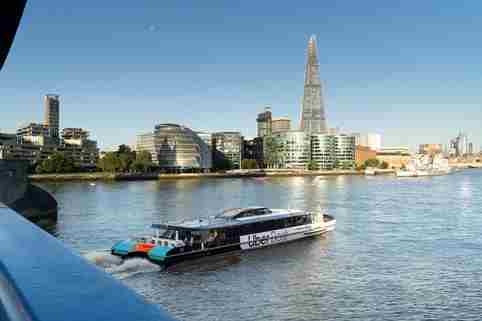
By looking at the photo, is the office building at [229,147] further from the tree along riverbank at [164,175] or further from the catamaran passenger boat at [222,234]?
the catamaran passenger boat at [222,234]

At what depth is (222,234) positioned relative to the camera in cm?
1375

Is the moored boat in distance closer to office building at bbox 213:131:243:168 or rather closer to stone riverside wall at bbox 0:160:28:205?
office building at bbox 213:131:243:168

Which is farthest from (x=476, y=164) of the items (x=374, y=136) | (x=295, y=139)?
(x=295, y=139)

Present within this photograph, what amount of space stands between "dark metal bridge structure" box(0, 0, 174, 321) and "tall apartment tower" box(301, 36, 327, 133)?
98.0m

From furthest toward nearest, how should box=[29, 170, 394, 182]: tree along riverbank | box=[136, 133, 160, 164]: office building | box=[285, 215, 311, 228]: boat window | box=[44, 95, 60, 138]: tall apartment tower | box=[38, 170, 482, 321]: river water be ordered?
1. box=[44, 95, 60, 138]: tall apartment tower
2. box=[136, 133, 160, 164]: office building
3. box=[29, 170, 394, 182]: tree along riverbank
4. box=[285, 215, 311, 228]: boat window
5. box=[38, 170, 482, 321]: river water

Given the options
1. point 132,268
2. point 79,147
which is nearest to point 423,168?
point 79,147

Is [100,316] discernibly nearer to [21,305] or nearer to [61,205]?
[21,305]

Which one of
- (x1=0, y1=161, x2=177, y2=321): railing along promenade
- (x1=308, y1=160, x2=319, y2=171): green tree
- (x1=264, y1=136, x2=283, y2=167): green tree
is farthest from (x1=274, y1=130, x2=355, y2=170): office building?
(x1=0, y1=161, x2=177, y2=321): railing along promenade

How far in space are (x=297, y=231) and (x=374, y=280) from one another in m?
5.90

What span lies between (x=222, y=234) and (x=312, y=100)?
88166 mm

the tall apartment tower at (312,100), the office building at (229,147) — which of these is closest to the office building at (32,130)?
the office building at (229,147)

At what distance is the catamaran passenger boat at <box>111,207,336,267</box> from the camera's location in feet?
41.3

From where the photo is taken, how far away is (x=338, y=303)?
8.69 metres

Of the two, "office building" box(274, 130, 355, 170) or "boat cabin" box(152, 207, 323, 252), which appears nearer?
"boat cabin" box(152, 207, 323, 252)
